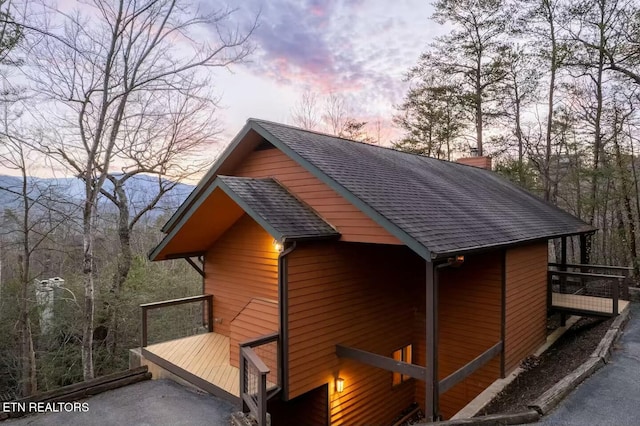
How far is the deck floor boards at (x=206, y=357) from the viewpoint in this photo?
20.4 feet

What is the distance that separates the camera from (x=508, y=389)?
725cm

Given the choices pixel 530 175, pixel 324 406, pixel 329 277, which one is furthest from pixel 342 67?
pixel 324 406

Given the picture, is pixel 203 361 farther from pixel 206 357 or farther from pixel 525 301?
pixel 525 301

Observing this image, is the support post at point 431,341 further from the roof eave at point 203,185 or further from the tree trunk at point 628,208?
the tree trunk at point 628,208

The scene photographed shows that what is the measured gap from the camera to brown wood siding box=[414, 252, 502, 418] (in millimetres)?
7703

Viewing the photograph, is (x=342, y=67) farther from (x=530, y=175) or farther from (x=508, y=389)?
(x=508, y=389)

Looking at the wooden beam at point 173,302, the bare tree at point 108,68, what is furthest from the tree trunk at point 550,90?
the wooden beam at point 173,302

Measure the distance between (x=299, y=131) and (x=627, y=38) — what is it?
45.6 ft

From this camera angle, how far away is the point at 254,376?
529 cm

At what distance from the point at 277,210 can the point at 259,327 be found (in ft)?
6.67

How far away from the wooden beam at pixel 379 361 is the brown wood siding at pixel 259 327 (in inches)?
50.8

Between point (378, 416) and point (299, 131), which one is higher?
point (299, 131)

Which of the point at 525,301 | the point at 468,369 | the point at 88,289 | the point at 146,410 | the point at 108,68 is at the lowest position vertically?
the point at 146,410

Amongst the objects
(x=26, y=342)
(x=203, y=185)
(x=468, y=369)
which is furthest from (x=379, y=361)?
(x=26, y=342)
